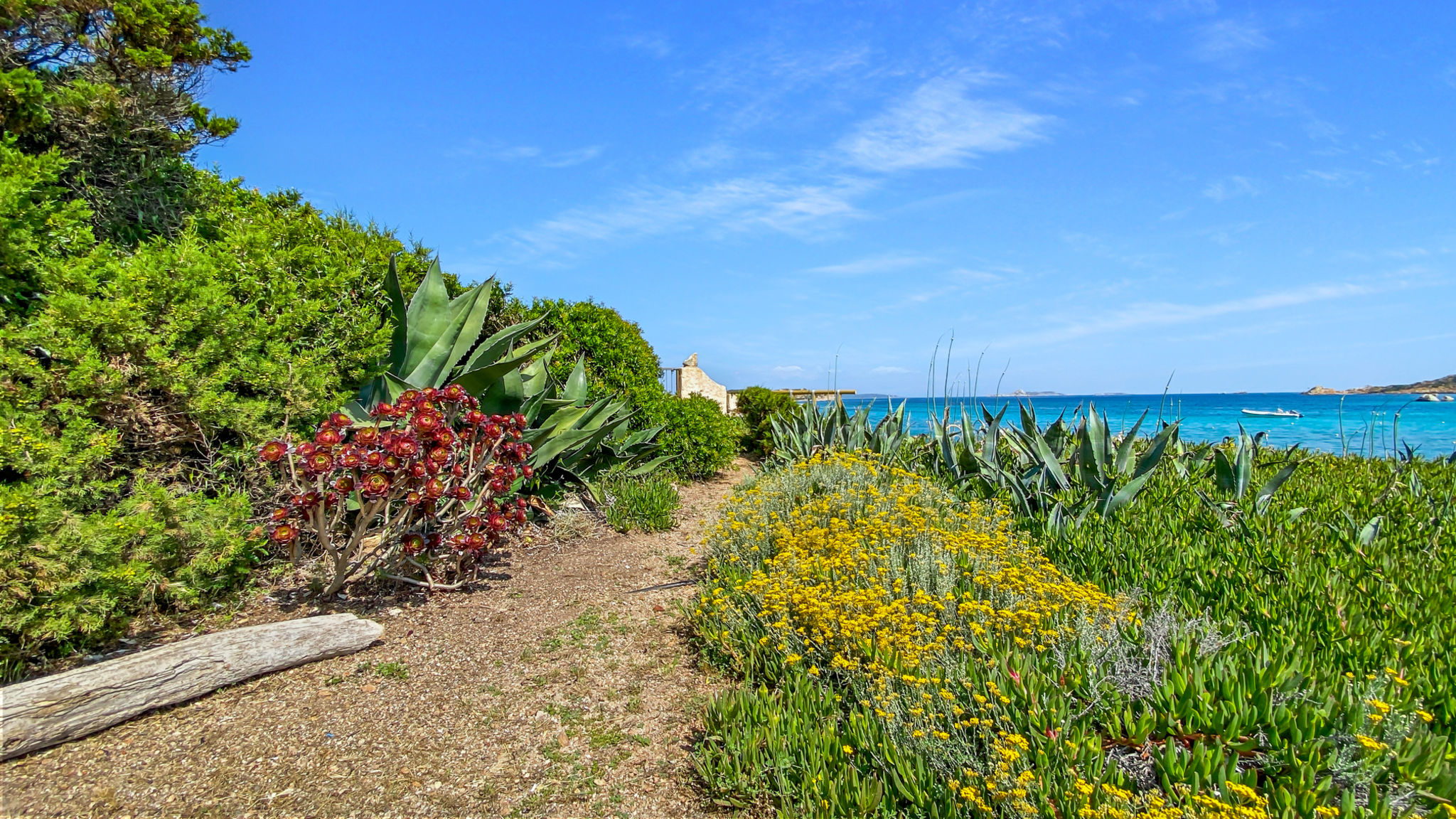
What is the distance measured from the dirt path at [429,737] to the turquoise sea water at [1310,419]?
9.81ft

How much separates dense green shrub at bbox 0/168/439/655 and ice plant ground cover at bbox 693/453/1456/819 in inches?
122

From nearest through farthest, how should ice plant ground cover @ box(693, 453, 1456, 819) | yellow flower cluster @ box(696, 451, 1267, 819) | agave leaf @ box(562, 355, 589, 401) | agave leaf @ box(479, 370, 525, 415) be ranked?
ice plant ground cover @ box(693, 453, 1456, 819) < yellow flower cluster @ box(696, 451, 1267, 819) < agave leaf @ box(479, 370, 525, 415) < agave leaf @ box(562, 355, 589, 401)

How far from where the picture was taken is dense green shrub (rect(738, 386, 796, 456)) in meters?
13.0

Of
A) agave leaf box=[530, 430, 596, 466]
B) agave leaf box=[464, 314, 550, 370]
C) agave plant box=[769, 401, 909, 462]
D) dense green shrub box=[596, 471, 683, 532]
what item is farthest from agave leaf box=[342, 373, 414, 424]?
agave plant box=[769, 401, 909, 462]

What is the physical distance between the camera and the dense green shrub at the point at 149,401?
321 cm

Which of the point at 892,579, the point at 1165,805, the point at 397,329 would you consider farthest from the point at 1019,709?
the point at 397,329

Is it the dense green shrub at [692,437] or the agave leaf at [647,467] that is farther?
the dense green shrub at [692,437]

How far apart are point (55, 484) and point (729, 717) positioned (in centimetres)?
357

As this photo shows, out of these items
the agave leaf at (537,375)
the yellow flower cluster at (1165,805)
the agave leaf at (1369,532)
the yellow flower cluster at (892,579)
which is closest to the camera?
the yellow flower cluster at (1165,805)

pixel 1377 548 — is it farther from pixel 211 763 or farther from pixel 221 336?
pixel 221 336

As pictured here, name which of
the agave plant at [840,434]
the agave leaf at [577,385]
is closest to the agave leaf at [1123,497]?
the agave plant at [840,434]

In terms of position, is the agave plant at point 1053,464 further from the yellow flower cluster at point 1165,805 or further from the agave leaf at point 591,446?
the agave leaf at point 591,446

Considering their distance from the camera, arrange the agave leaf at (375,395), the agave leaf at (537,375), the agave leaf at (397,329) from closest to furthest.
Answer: the agave leaf at (375,395) < the agave leaf at (397,329) < the agave leaf at (537,375)

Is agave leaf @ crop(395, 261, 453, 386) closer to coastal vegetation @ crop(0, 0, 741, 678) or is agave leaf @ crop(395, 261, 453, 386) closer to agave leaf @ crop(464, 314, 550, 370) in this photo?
coastal vegetation @ crop(0, 0, 741, 678)
